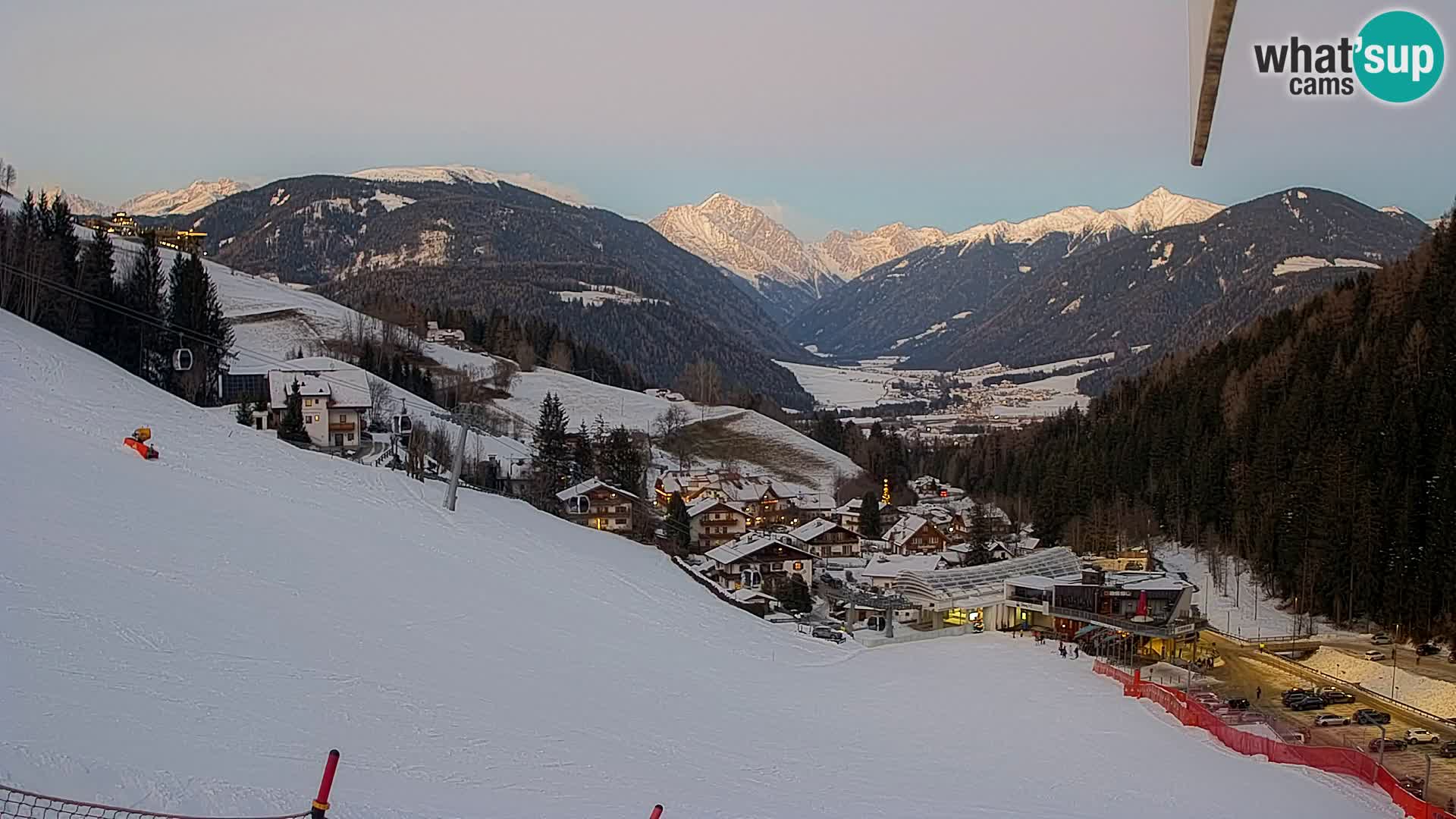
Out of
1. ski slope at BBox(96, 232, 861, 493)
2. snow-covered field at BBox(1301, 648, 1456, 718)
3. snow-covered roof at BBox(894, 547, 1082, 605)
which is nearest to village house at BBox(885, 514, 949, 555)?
snow-covered roof at BBox(894, 547, 1082, 605)

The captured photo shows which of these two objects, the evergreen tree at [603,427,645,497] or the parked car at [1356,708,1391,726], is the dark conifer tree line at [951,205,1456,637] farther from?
the evergreen tree at [603,427,645,497]

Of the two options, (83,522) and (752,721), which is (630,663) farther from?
(83,522)

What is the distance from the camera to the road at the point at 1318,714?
18484 millimetres

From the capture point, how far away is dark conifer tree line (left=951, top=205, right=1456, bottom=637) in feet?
111

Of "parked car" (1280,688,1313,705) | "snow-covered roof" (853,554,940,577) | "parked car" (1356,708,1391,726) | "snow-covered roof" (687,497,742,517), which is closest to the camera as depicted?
"parked car" (1356,708,1391,726)

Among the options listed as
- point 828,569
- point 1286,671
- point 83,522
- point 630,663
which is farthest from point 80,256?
point 1286,671

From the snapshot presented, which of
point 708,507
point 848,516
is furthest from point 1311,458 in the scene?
point 708,507

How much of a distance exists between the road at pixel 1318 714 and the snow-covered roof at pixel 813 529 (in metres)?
25.3

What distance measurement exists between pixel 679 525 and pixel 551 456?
7.89 m

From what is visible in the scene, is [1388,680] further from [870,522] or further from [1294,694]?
[870,522]

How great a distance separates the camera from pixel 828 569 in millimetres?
50844

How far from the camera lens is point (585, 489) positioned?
50.1 metres

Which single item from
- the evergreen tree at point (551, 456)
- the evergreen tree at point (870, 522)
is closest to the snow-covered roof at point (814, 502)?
the evergreen tree at point (870, 522)

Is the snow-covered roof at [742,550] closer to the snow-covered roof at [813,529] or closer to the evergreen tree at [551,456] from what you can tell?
the snow-covered roof at [813,529]
